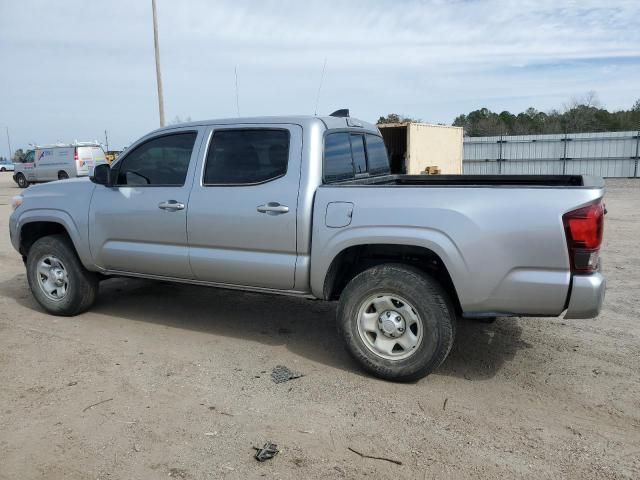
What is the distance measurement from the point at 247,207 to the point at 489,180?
7.10ft

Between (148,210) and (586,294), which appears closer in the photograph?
(586,294)

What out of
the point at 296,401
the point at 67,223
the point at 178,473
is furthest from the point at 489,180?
the point at 67,223

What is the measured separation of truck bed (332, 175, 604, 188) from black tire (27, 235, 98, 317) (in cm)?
285

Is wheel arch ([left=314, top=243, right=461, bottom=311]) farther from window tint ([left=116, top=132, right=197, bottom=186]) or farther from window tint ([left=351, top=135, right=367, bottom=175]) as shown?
window tint ([left=116, top=132, right=197, bottom=186])

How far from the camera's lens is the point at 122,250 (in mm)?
5062

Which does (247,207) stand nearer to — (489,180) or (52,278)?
(489,180)

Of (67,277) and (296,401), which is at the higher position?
(67,277)

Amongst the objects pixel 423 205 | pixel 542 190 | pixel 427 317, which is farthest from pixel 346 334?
pixel 542 190

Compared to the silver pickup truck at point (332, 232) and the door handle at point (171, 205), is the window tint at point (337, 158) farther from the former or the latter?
the door handle at point (171, 205)

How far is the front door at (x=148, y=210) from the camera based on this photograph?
473cm

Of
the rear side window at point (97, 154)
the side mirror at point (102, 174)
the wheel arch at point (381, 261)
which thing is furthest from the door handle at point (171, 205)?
the rear side window at point (97, 154)

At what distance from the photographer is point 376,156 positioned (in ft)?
17.9

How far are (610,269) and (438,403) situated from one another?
4.71 meters

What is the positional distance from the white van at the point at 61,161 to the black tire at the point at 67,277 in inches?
830
